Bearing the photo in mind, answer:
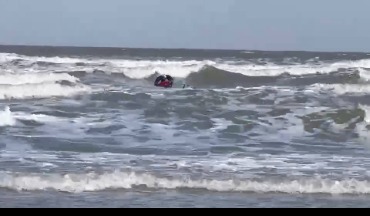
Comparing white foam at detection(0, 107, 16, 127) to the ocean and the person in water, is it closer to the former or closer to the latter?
the ocean

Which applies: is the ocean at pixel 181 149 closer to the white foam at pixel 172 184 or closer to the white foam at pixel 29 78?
the white foam at pixel 172 184

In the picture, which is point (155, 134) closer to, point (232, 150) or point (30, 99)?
point (232, 150)

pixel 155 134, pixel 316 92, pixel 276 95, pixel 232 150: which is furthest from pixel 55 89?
pixel 232 150

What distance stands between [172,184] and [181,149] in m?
1.87

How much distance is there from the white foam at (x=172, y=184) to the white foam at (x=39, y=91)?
9.27 m

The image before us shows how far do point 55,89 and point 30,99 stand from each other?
4.79 feet

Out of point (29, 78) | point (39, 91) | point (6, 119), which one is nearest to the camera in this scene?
point (6, 119)

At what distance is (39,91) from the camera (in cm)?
1513

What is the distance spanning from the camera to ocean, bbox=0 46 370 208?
513cm

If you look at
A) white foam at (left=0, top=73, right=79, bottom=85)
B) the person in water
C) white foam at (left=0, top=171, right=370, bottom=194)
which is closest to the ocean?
white foam at (left=0, top=171, right=370, bottom=194)

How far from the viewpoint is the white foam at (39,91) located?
47.6ft

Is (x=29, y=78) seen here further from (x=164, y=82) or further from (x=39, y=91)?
(x=164, y=82)

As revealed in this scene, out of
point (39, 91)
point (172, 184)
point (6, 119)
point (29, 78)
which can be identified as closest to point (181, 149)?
point (172, 184)

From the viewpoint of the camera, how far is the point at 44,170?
574 cm
